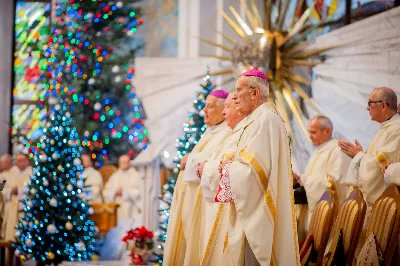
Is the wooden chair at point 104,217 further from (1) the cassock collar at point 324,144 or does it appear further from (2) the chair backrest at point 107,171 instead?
(1) the cassock collar at point 324,144

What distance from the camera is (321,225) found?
6.95m

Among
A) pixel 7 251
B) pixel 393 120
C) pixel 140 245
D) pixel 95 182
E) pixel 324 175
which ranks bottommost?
pixel 7 251

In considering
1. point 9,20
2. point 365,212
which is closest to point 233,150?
point 365,212

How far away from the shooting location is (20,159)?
1312 cm

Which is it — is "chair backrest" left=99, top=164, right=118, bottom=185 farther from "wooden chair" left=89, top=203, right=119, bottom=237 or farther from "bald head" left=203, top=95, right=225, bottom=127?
"bald head" left=203, top=95, right=225, bottom=127

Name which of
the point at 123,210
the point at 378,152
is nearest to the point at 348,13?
the point at 378,152

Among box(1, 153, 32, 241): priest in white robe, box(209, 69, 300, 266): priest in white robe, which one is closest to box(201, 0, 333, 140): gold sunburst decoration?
box(1, 153, 32, 241): priest in white robe

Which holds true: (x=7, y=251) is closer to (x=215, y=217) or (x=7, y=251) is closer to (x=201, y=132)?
(x=201, y=132)

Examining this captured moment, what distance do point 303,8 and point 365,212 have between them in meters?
5.48

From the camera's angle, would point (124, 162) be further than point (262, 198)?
Yes

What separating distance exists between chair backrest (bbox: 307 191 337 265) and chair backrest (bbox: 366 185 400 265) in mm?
989

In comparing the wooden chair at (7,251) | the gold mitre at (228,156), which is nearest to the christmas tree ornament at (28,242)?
the wooden chair at (7,251)

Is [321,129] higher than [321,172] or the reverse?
higher

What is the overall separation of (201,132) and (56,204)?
7.82 feet
